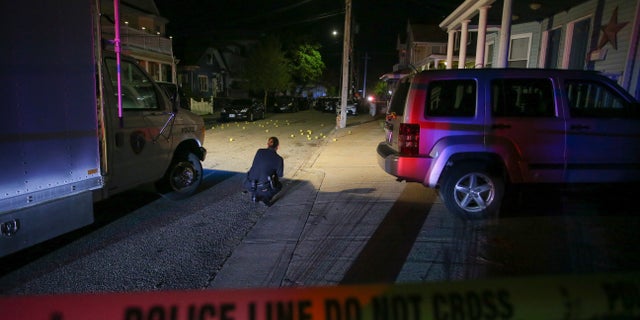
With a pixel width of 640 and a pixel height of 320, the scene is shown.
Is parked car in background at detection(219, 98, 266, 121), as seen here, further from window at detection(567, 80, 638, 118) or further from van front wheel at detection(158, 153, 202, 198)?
window at detection(567, 80, 638, 118)

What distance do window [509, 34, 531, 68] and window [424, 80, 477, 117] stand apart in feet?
37.6

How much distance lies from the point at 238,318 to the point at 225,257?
2846 mm

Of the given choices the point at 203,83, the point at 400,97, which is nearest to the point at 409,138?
the point at 400,97

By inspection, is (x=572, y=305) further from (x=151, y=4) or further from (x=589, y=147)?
(x=151, y=4)

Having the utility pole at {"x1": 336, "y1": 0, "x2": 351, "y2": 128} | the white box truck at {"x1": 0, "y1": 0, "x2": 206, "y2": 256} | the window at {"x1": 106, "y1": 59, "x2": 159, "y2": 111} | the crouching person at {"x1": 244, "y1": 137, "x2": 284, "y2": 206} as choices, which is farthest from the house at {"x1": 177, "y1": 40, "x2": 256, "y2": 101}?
the white box truck at {"x1": 0, "y1": 0, "x2": 206, "y2": 256}

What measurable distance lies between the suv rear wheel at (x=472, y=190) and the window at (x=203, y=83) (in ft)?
134

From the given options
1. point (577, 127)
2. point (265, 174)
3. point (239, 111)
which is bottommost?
point (265, 174)

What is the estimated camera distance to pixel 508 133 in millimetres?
5512

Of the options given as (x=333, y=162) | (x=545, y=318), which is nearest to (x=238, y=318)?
(x=545, y=318)

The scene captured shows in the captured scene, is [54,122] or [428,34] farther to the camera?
[428,34]

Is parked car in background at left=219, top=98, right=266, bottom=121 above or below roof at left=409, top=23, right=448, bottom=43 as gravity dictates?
below

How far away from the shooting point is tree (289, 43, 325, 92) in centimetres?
4875

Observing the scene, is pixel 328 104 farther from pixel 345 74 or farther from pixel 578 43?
pixel 578 43

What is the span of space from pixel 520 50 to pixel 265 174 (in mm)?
13033
